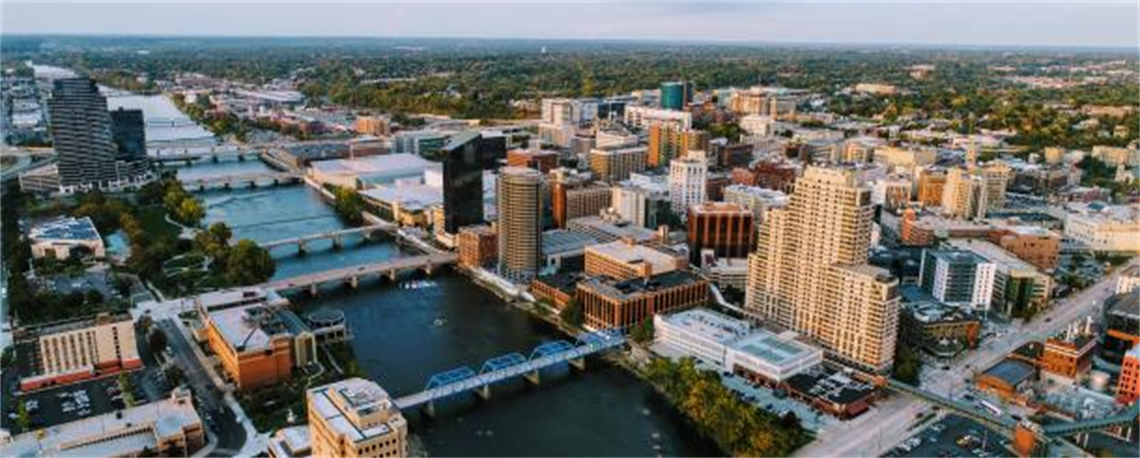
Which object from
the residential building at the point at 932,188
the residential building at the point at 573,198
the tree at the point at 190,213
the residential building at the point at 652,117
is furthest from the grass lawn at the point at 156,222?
the residential building at the point at 932,188

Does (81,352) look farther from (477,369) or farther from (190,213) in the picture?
(190,213)

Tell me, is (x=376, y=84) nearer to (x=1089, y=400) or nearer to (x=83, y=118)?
(x=83, y=118)

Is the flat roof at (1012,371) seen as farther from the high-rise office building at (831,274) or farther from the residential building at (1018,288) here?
the residential building at (1018,288)

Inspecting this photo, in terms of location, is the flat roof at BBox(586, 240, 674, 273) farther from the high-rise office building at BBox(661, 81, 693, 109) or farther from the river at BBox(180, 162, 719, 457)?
the high-rise office building at BBox(661, 81, 693, 109)

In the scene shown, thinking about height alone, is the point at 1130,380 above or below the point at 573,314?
above

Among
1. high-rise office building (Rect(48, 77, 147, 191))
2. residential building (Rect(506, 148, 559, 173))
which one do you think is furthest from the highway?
high-rise office building (Rect(48, 77, 147, 191))

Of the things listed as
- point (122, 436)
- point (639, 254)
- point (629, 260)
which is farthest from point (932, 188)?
point (122, 436)

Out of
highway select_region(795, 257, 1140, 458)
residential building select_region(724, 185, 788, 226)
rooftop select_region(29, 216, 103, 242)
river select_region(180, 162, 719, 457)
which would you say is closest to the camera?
highway select_region(795, 257, 1140, 458)
